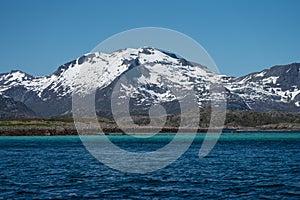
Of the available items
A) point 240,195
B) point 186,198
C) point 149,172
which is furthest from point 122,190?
point 149,172

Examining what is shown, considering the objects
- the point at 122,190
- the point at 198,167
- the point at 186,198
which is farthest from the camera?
the point at 198,167

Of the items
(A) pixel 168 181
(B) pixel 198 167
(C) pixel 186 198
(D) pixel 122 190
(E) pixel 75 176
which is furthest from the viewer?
(B) pixel 198 167

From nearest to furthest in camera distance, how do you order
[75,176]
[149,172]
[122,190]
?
[122,190] → [75,176] → [149,172]

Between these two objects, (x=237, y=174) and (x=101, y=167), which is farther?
(x=101, y=167)

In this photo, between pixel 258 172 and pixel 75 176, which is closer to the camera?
pixel 75 176

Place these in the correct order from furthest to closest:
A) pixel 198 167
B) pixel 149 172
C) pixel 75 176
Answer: pixel 198 167 < pixel 149 172 < pixel 75 176

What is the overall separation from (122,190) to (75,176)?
10818mm

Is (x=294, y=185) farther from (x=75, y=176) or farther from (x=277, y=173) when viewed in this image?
(x=75, y=176)

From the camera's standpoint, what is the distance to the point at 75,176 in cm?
5244

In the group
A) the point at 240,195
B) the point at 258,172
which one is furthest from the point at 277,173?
the point at 240,195

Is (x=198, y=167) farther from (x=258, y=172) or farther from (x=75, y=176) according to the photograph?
(x=75, y=176)

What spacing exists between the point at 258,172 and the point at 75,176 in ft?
63.4

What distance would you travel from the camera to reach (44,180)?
49.3 metres

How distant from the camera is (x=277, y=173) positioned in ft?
182
